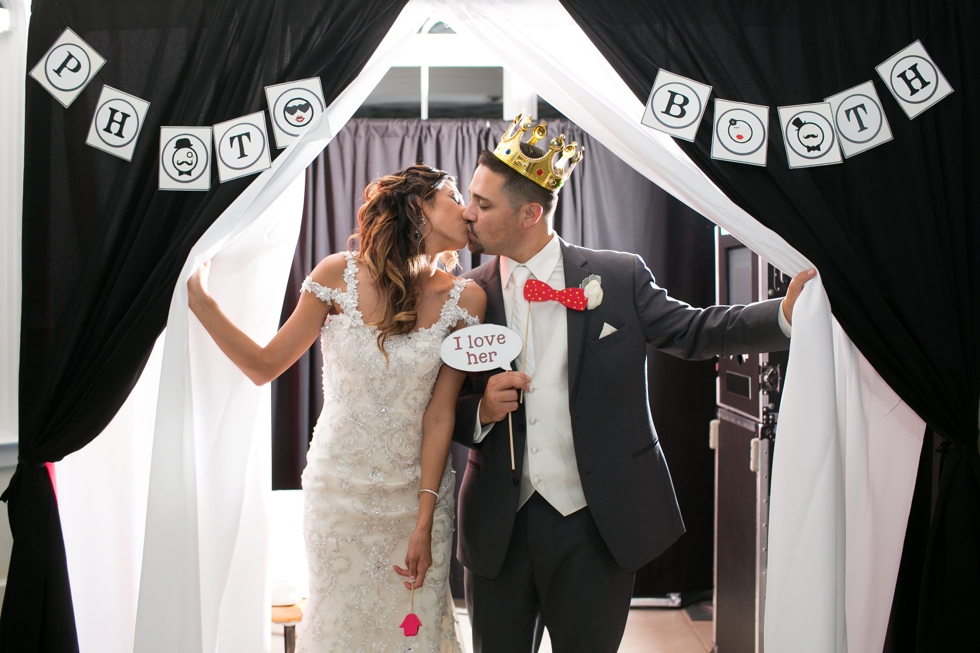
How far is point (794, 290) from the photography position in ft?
6.82

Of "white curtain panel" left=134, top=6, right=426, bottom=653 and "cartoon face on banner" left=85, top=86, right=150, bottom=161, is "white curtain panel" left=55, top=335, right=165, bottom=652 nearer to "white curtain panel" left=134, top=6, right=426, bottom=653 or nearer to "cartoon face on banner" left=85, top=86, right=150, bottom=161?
"white curtain panel" left=134, top=6, right=426, bottom=653

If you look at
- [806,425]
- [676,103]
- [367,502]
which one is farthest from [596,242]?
[367,502]

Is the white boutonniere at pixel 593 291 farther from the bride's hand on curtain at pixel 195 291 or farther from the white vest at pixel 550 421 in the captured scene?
the bride's hand on curtain at pixel 195 291

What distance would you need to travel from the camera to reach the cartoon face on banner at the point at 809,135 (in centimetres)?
211

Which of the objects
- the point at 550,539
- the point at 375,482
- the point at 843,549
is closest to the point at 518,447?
the point at 550,539

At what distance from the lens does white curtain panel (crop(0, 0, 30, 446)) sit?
7.72 feet

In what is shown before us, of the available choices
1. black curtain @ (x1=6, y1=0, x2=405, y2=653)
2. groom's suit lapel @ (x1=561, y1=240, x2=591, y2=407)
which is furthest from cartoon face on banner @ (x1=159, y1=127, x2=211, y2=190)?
groom's suit lapel @ (x1=561, y1=240, x2=591, y2=407)

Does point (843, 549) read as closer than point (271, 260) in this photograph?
Yes

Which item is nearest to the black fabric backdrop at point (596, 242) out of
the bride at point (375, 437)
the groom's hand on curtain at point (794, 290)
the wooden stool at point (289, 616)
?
the wooden stool at point (289, 616)

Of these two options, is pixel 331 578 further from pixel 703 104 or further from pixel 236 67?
pixel 703 104

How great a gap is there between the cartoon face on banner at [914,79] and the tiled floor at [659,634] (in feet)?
8.61

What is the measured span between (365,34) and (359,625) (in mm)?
1662

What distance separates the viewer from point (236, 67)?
212 centimetres

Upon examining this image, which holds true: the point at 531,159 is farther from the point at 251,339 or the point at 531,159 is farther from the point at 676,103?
the point at 251,339
